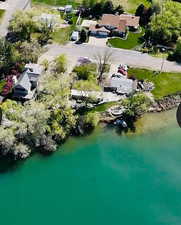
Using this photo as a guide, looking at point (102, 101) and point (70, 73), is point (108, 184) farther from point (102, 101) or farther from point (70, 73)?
point (70, 73)

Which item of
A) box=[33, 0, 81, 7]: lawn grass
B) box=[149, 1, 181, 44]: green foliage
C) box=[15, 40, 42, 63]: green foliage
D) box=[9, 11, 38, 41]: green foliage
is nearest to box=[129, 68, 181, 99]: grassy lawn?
box=[149, 1, 181, 44]: green foliage

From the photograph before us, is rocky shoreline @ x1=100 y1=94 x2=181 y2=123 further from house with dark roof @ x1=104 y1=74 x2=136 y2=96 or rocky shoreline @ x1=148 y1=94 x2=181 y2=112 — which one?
house with dark roof @ x1=104 y1=74 x2=136 y2=96

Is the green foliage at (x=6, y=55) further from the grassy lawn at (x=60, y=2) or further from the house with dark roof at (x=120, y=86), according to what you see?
the grassy lawn at (x=60, y=2)

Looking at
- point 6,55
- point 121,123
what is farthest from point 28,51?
point 121,123

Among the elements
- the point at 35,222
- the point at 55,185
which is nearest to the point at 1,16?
the point at 55,185

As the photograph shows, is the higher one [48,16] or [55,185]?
[48,16]
